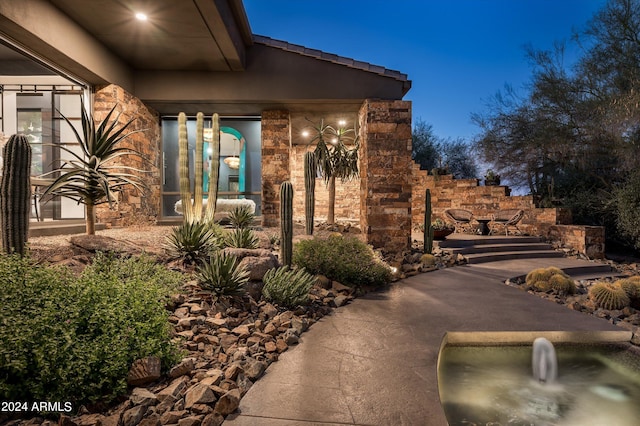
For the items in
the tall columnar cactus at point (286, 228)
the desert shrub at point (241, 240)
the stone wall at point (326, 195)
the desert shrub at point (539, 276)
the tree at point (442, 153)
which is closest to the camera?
the tall columnar cactus at point (286, 228)

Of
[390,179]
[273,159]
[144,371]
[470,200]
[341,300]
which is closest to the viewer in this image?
[144,371]

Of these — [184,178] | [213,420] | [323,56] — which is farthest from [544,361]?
[323,56]

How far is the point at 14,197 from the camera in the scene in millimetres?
2871

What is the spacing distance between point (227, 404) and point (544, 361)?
2.70 meters

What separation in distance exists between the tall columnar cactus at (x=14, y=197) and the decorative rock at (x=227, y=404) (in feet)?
8.42

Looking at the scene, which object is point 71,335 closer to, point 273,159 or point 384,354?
point 384,354

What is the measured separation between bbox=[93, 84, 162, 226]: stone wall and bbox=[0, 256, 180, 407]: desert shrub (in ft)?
12.4

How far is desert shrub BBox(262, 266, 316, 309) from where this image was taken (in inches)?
135

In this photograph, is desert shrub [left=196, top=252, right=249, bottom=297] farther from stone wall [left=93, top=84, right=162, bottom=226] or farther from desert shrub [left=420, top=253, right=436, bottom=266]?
desert shrub [left=420, top=253, right=436, bottom=266]

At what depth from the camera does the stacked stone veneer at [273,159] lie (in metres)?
7.64

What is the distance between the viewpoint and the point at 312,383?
2098 millimetres

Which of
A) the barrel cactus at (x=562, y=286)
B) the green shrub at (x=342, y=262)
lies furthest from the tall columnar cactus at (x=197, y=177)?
the barrel cactus at (x=562, y=286)

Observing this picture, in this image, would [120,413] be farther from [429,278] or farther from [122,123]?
[122,123]

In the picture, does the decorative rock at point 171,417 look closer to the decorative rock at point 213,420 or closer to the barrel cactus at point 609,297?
the decorative rock at point 213,420
